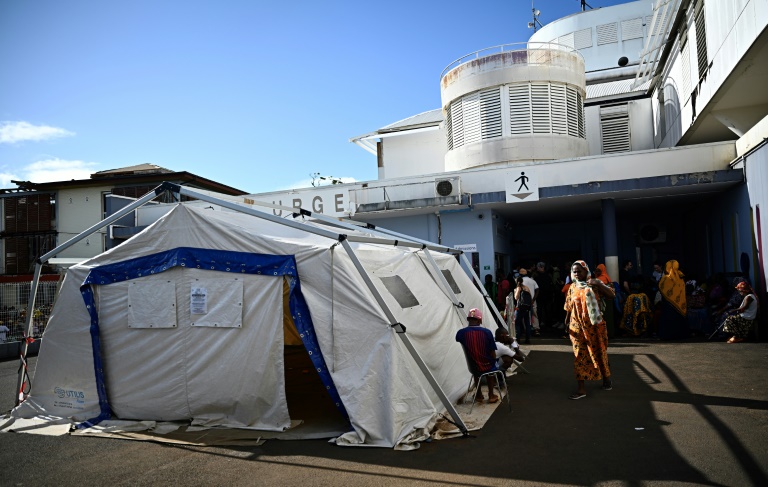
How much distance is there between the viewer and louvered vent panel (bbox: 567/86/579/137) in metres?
16.7

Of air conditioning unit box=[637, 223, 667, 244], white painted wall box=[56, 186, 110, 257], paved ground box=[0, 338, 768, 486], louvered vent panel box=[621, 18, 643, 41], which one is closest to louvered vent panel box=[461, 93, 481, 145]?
air conditioning unit box=[637, 223, 667, 244]

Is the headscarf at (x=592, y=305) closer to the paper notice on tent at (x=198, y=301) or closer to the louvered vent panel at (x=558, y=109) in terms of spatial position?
the paper notice on tent at (x=198, y=301)

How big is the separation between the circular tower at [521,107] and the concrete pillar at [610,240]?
8.63 ft

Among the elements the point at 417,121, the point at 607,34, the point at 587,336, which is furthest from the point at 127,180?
the point at 587,336

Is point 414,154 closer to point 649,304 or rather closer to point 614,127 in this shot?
point 614,127

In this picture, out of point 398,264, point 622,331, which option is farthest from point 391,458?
point 622,331

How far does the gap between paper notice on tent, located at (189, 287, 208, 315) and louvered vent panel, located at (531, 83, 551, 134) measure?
40.2ft

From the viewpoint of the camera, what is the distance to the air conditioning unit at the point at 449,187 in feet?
48.6

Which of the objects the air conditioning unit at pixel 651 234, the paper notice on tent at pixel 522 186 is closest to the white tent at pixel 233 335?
the paper notice on tent at pixel 522 186

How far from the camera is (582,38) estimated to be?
82.0 feet

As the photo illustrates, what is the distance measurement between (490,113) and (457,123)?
4.28 feet

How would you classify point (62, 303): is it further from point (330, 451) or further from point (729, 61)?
point (729, 61)

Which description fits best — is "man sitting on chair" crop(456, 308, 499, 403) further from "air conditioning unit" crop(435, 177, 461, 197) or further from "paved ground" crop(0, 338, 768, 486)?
"air conditioning unit" crop(435, 177, 461, 197)

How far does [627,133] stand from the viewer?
19.0 metres
